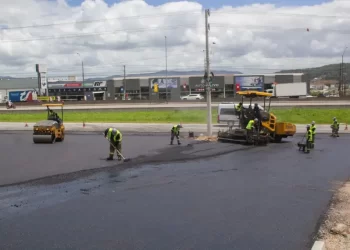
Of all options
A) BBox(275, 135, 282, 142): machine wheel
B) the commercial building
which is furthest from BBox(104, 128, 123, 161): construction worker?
the commercial building

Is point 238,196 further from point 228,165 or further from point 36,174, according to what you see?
point 36,174

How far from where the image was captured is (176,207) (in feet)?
33.5

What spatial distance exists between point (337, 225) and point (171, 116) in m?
38.1

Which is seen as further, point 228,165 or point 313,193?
point 228,165

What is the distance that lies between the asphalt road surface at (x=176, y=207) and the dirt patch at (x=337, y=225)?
26 cm

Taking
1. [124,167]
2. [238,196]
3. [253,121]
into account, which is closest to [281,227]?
[238,196]

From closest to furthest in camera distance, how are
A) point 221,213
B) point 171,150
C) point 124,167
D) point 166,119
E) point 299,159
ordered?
1. point 221,213
2. point 124,167
3. point 299,159
4. point 171,150
5. point 166,119

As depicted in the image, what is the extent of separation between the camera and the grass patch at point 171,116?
43500 mm

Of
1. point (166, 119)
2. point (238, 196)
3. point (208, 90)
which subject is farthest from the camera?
point (166, 119)

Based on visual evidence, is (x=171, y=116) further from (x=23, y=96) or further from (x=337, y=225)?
(x=23, y=96)

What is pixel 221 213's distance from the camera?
9703mm

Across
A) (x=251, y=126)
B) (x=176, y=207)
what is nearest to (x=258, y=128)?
(x=251, y=126)

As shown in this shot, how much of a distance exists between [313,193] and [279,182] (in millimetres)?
1570

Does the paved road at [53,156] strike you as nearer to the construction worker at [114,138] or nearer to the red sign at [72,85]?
the construction worker at [114,138]
